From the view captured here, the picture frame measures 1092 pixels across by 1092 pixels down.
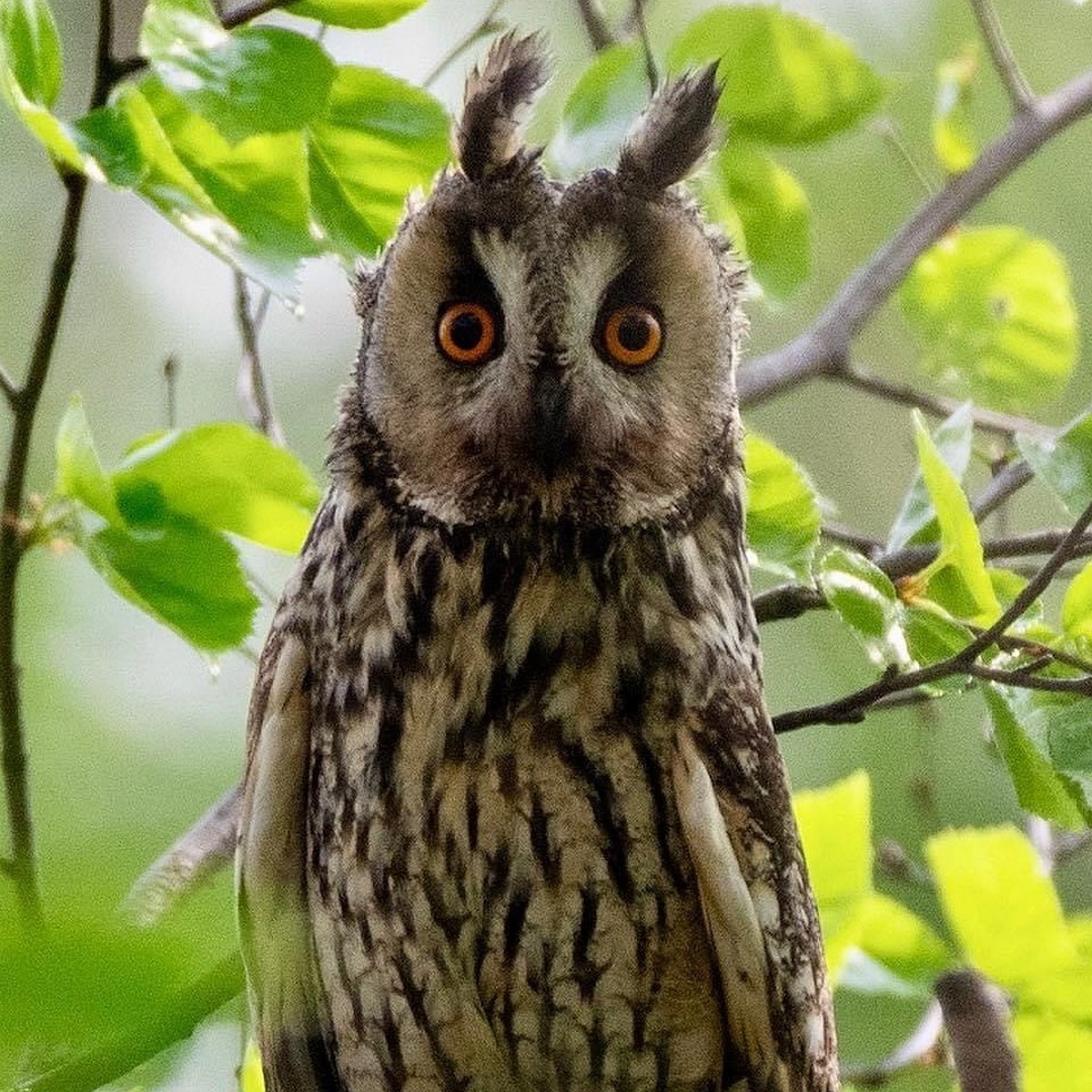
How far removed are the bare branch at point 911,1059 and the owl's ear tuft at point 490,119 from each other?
4.09ft

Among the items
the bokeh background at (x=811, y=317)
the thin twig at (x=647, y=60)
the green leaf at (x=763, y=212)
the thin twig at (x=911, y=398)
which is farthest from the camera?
the bokeh background at (x=811, y=317)

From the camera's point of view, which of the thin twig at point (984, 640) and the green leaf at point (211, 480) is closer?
the thin twig at point (984, 640)

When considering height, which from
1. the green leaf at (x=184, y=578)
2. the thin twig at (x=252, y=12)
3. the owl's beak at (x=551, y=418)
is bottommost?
the green leaf at (x=184, y=578)

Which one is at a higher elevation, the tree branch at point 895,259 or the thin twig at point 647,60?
the tree branch at point 895,259

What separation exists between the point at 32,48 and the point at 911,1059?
5.71 feet

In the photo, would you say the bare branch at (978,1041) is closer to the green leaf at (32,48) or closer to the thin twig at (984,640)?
the thin twig at (984,640)

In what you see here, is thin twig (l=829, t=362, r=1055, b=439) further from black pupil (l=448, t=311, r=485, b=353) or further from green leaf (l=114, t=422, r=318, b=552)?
green leaf (l=114, t=422, r=318, b=552)

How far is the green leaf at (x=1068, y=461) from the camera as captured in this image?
146cm

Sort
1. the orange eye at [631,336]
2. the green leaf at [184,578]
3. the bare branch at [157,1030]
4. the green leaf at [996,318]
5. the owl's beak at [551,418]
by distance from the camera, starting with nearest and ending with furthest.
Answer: the bare branch at [157,1030] < the green leaf at [184,578] < the owl's beak at [551,418] < the orange eye at [631,336] < the green leaf at [996,318]

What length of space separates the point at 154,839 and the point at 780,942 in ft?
4.74

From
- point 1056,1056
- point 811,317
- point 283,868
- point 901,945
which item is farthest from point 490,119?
point 811,317

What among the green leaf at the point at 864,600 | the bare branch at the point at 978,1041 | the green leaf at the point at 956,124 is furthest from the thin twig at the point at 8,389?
the green leaf at the point at 956,124

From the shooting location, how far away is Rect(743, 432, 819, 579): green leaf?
66.2 inches

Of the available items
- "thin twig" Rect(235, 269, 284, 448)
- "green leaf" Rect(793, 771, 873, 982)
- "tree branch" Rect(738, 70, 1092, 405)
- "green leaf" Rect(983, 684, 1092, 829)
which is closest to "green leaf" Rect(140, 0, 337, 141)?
"green leaf" Rect(983, 684, 1092, 829)
